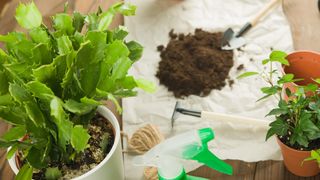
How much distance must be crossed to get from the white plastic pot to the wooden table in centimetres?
21

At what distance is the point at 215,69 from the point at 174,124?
167mm

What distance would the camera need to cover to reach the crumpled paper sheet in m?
0.85

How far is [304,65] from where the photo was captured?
0.84 m

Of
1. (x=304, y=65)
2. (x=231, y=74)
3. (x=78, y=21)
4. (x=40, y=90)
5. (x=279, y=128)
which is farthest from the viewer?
(x=231, y=74)

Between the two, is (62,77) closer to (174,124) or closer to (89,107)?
(89,107)

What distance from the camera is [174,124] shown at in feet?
2.96

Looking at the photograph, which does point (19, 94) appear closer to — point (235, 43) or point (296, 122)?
point (296, 122)

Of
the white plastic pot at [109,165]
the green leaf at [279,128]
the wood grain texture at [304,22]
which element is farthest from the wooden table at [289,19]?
the white plastic pot at [109,165]

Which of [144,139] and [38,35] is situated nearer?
[38,35]

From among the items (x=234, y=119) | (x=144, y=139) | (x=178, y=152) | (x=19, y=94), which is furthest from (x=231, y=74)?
(x=19, y=94)

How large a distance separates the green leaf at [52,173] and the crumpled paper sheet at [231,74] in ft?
0.83

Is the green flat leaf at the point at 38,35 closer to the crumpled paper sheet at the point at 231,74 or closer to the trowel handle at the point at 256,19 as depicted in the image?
the crumpled paper sheet at the point at 231,74

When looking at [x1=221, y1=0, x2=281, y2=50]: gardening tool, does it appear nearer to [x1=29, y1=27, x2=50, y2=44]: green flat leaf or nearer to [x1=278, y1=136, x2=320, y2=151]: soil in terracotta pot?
[x1=278, y1=136, x2=320, y2=151]: soil in terracotta pot

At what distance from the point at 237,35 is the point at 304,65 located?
0.81 feet
